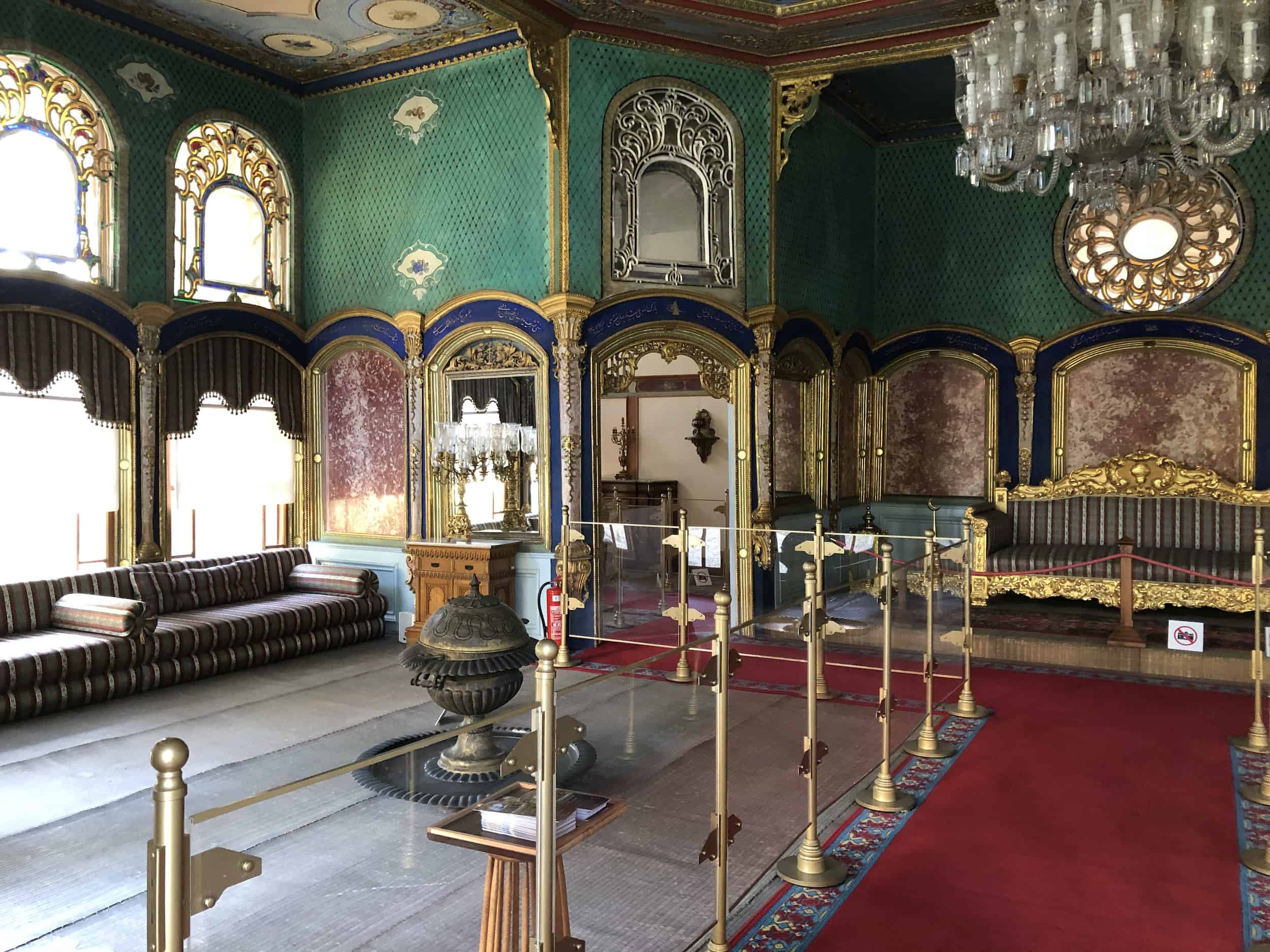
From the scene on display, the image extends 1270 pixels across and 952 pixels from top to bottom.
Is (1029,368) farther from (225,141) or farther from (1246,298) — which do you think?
(225,141)

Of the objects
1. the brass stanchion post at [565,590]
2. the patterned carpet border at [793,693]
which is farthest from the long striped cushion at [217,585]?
the patterned carpet border at [793,693]

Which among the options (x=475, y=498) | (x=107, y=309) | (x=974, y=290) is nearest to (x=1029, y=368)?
(x=974, y=290)

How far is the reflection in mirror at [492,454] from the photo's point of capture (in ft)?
28.1

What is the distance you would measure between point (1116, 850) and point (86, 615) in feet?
21.7

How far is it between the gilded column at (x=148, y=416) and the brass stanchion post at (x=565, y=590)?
3.44 metres

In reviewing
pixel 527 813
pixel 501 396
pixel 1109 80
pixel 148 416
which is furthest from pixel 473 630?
pixel 148 416

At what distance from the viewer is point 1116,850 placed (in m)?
4.32

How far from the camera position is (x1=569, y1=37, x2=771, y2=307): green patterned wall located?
8.22 meters

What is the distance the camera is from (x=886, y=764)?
16.2 ft

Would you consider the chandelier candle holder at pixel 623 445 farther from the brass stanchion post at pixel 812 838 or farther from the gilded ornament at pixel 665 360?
the brass stanchion post at pixel 812 838

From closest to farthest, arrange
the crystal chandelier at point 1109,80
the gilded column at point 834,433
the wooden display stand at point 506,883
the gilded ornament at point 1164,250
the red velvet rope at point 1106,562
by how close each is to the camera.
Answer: the wooden display stand at point 506,883
the crystal chandelier at point 1109,80
the red velvet rope at point 1106,562
the gilded ornament at point 1164,250
the gilded column at point 834,433

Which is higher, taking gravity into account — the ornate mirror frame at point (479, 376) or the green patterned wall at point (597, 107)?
the green patterned wall at point (597, 107)

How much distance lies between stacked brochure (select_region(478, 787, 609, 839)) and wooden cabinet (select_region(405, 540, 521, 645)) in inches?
201

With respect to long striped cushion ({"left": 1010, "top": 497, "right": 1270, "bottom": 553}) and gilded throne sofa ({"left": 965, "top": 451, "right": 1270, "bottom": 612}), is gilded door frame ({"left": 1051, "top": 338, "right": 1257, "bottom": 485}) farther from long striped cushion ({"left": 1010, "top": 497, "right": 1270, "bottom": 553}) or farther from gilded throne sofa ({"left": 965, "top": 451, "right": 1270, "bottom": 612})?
long striped cushion ({"left": 1010, "top": 497, "right": 1270, "bottom": 553})
